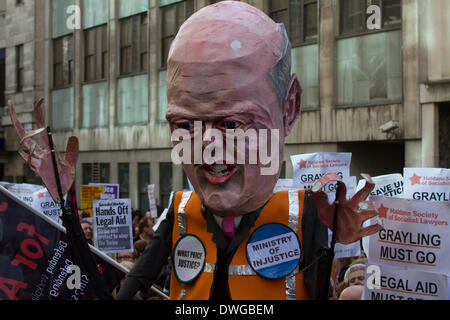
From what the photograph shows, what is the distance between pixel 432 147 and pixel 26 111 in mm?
18437

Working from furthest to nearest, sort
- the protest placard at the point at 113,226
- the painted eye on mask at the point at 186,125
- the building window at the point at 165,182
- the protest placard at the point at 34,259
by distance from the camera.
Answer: the building window at the point at 165,182, the protest placard at the point at 113,226, the protest placard at the point at 34,259, the painted eye on mask at the point at 186,125

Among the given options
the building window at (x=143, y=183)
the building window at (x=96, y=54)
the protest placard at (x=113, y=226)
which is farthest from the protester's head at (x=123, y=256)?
the building window at (x=96, y=54)

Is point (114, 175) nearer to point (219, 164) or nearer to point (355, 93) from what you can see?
point (355, 93)

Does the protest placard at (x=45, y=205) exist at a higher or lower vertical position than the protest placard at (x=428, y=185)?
lower

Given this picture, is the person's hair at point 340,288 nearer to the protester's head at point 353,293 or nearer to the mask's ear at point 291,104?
the protester's head at point 353,293

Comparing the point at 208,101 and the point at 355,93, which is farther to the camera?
the point at 355,93

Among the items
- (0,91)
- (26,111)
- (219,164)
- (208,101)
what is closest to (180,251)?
(219,164)

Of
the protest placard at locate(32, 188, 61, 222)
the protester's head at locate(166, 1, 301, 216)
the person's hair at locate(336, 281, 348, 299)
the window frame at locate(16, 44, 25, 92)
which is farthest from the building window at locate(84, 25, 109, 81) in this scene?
the protester's head at locate(166, 1, 301, 216)

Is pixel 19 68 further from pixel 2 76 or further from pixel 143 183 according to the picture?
pixel 143 183

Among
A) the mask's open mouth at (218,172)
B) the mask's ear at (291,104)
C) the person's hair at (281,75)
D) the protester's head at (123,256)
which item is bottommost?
the protester's head at (123,256)

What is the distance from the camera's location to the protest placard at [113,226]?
8.52 m

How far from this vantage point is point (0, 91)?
97.6 feet

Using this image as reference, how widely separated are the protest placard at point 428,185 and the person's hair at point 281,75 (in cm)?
279
